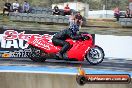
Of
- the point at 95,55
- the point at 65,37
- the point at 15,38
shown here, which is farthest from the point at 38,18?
the point at 95,55

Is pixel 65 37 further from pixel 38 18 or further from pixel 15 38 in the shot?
pixel 38 18

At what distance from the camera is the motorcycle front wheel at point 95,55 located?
13133 millimetres

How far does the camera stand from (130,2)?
Answer: 94.7 ft

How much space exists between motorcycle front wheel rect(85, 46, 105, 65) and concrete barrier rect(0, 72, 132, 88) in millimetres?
4604

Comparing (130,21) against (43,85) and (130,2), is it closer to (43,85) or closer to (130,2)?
(130,2)

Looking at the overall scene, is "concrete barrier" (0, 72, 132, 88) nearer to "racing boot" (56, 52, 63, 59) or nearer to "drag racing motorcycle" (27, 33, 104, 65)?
"racing boot" (56, 52, 63, 59)

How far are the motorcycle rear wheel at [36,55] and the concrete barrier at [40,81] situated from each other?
4.63 meters

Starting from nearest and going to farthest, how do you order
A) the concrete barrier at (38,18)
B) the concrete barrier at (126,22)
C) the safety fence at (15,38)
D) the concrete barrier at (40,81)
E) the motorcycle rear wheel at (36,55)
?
the concrete barrier at (40,81) < the motorcycle rear wheel at (36,55) < the safety fence at (15,38) < the concrete barrier at (38,18) < the concrete barrier at (126,22)

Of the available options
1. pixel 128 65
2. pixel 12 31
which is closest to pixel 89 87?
pixel 128 65

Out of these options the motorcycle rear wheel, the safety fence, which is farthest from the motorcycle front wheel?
the safety fence

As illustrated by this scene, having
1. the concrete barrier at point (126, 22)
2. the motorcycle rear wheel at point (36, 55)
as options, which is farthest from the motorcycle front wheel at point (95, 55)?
the concrete barrier at point (126, 22)

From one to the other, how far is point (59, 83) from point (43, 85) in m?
0.38

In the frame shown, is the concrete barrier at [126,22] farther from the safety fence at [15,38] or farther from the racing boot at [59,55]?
the racing boot at [59,55]

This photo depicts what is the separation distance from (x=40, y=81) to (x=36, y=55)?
4.87m
